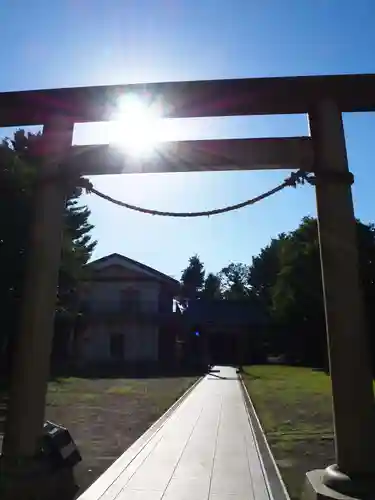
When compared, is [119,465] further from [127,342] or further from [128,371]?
[127,342]

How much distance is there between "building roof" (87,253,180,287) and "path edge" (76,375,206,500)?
2646 cm

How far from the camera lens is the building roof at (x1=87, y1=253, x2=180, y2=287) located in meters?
37.8

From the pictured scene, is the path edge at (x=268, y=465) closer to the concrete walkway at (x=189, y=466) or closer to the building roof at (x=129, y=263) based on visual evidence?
the concrete walkway at (x=189, y=466)

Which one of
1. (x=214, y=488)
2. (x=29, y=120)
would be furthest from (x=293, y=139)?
(x=214, y=488)

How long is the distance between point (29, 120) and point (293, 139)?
2.63 m

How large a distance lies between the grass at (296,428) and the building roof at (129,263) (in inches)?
786

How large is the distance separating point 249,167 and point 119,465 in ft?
14.4

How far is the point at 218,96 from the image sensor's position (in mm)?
4699

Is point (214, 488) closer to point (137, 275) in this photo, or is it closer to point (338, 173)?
point (338, 173)

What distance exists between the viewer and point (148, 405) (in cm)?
1398

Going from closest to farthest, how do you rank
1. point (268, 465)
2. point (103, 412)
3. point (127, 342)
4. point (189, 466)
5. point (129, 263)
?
1. point (189, 466)
2. point (268, 465)
3. point (103, 412)
4. point (127, 342)
5. point (129, 263)

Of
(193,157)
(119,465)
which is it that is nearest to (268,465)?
(119,465)

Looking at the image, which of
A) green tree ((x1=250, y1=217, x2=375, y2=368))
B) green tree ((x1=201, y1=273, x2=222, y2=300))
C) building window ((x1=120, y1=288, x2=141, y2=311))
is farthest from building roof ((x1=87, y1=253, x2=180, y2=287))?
green tree ((x1=201, y1=273, x2=222, y2=300))

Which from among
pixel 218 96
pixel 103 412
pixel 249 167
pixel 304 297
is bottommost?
pixel 103 412
